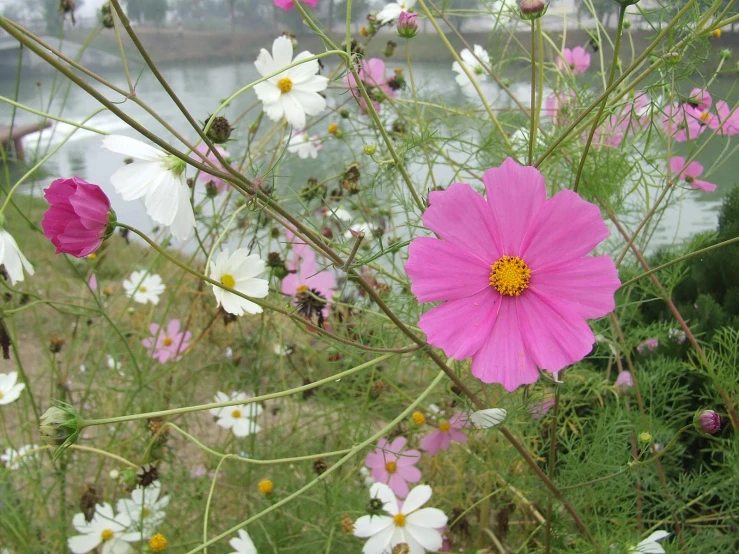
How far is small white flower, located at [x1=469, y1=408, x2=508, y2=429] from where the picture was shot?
0.46 m

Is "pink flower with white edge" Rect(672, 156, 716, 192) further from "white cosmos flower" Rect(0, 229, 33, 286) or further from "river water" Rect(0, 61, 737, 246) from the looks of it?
"white cosmos flower" Rect(0, 229, 33, 286)

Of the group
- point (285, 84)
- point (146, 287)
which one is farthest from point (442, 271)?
point (146, 287)

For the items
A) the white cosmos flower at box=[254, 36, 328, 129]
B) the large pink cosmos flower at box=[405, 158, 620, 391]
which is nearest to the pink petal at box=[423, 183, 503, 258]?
the large pink cosmos flower at box=[405, 158, 620, 391]

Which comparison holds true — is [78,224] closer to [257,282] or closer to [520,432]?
[257,282]

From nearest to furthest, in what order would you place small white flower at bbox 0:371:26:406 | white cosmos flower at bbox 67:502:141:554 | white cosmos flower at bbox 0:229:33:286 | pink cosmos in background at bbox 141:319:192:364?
white cosmos flower at bbox 0:229:33:286, white cosmos flower at bbox 67:502:141:554, small white flower at bbox 0:371:26:406, pink cosmos in background at bbox 141:319:192:364

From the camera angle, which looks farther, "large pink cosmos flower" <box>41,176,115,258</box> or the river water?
the river water

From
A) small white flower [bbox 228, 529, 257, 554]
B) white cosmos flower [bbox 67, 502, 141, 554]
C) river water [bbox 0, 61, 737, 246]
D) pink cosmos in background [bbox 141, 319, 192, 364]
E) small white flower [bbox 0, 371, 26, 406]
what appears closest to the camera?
small white flower [bbox 228, 529, 257, 554]

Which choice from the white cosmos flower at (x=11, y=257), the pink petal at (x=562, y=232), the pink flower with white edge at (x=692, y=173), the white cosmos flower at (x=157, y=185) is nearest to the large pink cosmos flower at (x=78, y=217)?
the white cosmos flower at (x=157, y=185)

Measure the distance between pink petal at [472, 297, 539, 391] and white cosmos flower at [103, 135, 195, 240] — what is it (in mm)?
190

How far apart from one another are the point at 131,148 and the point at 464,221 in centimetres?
20

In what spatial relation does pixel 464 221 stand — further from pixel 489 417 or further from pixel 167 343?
pixel 167 343

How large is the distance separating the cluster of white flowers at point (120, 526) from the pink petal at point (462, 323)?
1.67 feet

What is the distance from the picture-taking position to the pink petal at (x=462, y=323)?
38cm

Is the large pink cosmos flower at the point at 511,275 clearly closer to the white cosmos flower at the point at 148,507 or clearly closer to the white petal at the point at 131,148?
the white petal at the point at 131,148
